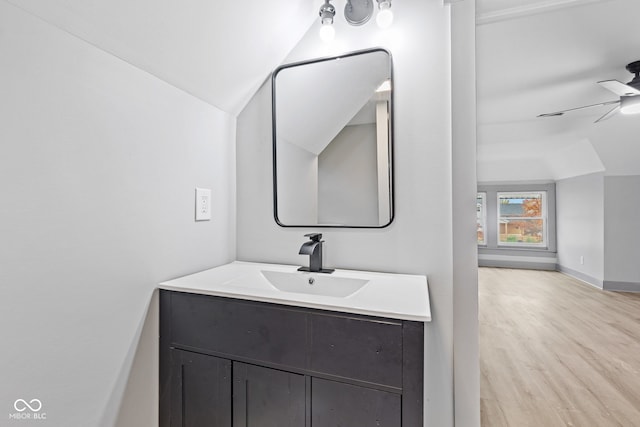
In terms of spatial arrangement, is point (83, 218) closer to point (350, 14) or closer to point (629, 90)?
point (350, 14)

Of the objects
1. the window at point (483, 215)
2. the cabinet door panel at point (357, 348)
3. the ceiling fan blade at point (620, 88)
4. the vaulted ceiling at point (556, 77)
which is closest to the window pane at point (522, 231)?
the window at point (483, 215)

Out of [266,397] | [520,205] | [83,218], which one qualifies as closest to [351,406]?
[266,397]

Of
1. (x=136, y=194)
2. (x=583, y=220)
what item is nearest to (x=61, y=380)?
(x=136, y=194)

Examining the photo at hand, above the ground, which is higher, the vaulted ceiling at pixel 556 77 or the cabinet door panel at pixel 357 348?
the vaulted ceiling at pixel 556 77

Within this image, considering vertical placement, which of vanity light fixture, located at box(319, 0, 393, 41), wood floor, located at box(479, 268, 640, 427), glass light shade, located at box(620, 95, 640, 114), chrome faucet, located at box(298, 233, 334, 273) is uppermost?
glass light shade, located at box(620, 95, 640, 114)

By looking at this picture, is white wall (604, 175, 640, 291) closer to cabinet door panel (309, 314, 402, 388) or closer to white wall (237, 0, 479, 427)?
white wall (237, 0, 479, 427)

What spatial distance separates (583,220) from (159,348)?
6328mm

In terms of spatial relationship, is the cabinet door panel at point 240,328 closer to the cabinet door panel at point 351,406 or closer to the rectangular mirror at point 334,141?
the cabinet door panel at point 351,406

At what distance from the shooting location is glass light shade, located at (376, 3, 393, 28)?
1229mm

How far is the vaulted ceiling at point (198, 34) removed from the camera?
33.9 inches

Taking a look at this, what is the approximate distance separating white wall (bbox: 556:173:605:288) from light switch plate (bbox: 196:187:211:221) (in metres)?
5.61

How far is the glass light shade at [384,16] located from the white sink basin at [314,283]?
1095 millimetres

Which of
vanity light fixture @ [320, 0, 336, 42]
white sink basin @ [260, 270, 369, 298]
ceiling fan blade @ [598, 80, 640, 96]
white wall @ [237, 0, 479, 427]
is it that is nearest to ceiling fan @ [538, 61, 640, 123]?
ceiling fan blade @ [598, 80, 640, 96]

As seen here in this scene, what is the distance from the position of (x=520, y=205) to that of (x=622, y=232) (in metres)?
2.02
